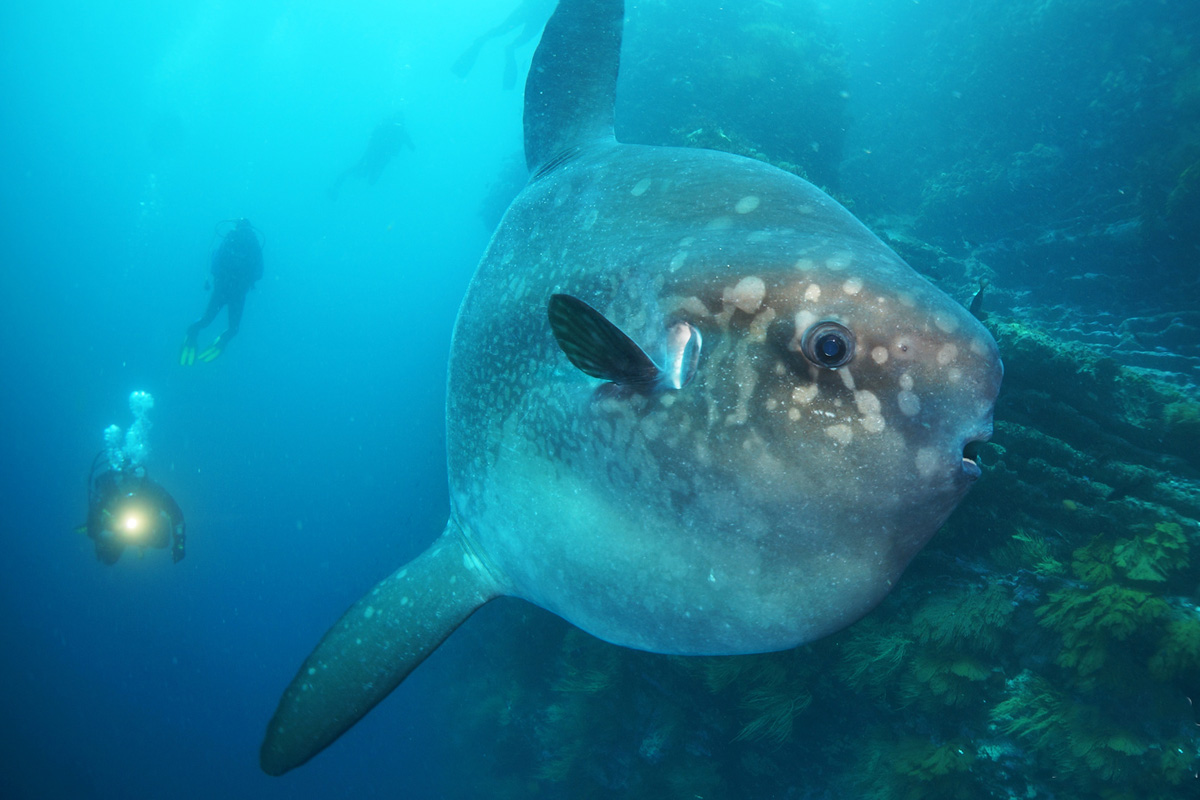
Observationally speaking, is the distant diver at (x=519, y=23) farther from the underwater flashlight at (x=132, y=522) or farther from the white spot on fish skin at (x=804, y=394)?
the white spot on fish skin at (x=804, y=394)

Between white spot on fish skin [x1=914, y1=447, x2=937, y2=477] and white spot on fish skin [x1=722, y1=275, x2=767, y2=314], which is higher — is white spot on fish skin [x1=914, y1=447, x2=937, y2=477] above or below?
below

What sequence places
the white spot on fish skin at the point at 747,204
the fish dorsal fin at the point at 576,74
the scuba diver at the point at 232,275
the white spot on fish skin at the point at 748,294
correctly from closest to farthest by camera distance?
1. the white spot on fish skin at the point at 748,294
2. the white spot on fish skin at the point at 747,204
3. the fish dorsal fin at the point at 576,74
4. the scuba diver at the point at 232,275

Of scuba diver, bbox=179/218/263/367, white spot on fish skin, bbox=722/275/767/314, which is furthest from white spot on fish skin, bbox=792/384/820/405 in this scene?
scuba diver, bbox=179/218/263/367

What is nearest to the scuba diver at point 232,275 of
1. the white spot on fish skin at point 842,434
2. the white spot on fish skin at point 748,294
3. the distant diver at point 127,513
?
the distant diver at point 127,513

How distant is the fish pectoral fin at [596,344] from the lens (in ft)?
3.48

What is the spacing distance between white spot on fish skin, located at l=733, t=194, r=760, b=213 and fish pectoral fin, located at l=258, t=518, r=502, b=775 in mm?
1641

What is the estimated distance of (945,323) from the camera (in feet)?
3.52

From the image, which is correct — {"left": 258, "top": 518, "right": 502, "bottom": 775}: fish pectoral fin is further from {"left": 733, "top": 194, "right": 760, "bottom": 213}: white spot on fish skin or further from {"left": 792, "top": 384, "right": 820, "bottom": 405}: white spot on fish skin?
{"left": 733, "top": 194, "right": 760, "bottom": 213}: white spot on fish skin

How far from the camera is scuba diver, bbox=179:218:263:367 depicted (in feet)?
51.5

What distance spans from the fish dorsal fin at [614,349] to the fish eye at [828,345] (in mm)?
256

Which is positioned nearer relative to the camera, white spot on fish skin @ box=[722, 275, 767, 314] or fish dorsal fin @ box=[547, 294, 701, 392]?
fish dorsal fin @ box=[547, 294, 701, 392]

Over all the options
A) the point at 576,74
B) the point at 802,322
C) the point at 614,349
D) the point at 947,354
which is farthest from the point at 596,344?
the point at 576,74

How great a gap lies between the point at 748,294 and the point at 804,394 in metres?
0.28

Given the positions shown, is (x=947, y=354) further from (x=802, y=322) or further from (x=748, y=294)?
(x=748, y=294)
